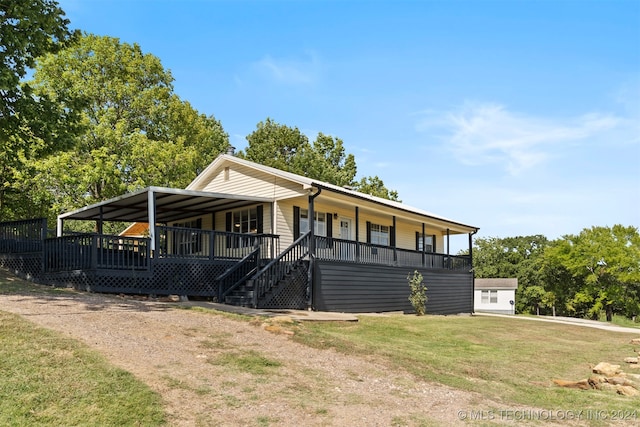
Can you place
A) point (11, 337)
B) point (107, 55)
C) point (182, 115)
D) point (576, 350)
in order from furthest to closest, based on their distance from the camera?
point (182, 115) → point (107, 55) → point (576, 350) → point (11, 337)

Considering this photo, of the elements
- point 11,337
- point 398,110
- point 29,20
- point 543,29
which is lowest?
point 11,337

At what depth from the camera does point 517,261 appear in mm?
66375

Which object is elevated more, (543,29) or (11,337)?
(543,29)

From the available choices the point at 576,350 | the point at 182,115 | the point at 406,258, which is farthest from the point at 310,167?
the point at 576,350

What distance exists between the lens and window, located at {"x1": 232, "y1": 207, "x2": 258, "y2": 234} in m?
19.9

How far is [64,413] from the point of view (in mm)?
5664

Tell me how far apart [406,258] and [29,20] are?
15.7 meters

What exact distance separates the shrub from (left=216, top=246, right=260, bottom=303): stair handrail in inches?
257

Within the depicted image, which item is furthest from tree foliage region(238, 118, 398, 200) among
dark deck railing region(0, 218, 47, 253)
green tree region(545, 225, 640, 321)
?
dark deck railing region(0, 218, 47, 253)

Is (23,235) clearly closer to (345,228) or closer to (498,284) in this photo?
(345,228)

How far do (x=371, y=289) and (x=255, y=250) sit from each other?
4785 millimetres

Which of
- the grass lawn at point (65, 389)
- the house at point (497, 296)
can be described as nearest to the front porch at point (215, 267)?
the grass lawn at point (65, 389)

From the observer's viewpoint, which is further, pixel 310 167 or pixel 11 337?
pixel 310 167

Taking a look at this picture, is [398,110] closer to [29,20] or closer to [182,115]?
[29,20]
